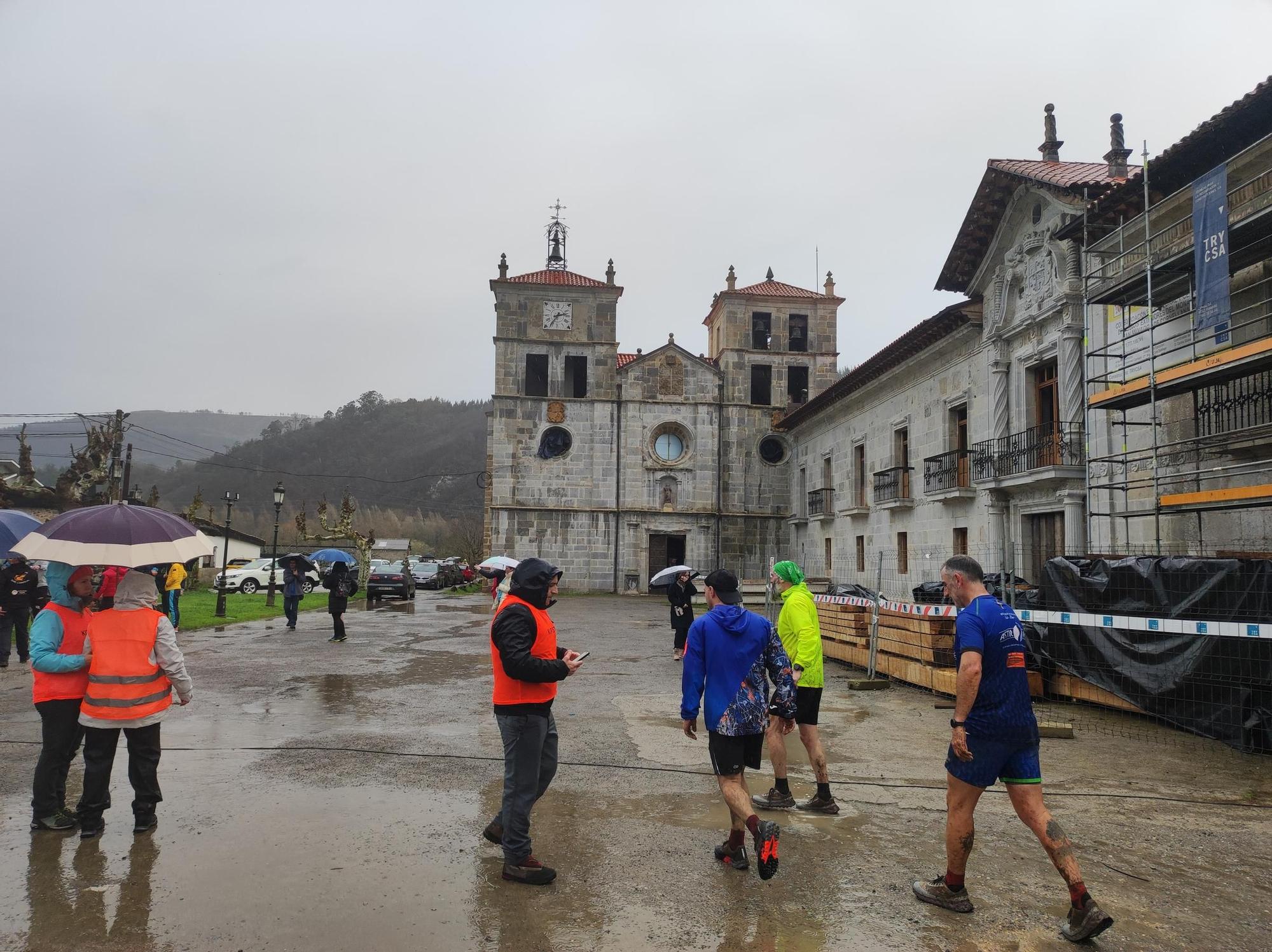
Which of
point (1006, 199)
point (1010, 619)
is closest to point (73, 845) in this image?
point (1010, 619)

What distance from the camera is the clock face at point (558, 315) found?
123 ft

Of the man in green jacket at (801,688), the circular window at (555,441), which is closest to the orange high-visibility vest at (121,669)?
the man in green jacket at (801,688)

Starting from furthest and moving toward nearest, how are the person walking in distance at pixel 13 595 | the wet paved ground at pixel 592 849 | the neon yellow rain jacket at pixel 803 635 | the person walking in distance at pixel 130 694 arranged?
the person walking in distance at pixel 13 595 → the neon yellow rain jacket at pixel 803 635 → the person walking in distance at pixel 130 694 → the wet paved ground at pixel 592 849

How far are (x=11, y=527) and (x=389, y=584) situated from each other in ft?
63.5

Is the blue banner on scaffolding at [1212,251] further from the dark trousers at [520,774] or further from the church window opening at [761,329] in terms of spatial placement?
the church window opening at [761,329]

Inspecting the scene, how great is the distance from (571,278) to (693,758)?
32896 millimetres

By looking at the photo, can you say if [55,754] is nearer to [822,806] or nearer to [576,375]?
[822,806]

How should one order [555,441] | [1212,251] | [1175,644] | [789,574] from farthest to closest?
1. [555,441]
2. [1212,251]
3. [1175,644]
4. [789,574]

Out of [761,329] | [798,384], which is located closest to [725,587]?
[798,384]

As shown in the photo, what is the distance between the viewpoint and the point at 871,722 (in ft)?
29.7

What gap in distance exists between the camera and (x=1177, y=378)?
11.6 meters

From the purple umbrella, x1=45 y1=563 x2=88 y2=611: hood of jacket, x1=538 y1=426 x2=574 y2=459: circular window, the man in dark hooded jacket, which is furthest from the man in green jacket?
x1=538 y1=426 x2=574 y2=459: circular window

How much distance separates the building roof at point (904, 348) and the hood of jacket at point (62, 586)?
1881 cm

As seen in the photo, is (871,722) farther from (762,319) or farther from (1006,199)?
(762,319)
